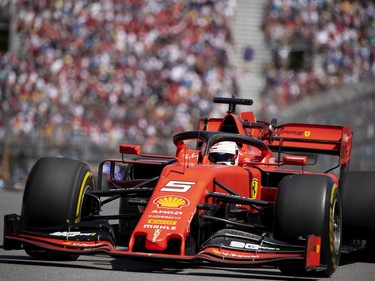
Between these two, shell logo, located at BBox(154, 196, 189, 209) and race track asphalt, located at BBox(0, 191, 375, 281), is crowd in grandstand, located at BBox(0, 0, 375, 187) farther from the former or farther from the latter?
shell logo, located at BBox(154, 196, 189, 209)

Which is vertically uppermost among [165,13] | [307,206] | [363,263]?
[165,13]

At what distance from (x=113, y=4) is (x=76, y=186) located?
55.7 feet

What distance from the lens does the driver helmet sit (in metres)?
8.83

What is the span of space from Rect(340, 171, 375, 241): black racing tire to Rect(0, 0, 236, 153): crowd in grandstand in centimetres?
1401

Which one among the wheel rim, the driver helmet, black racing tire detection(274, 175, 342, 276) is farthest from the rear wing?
black racing tire detection(274, 175, 342, 276)

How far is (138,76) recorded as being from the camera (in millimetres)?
23531

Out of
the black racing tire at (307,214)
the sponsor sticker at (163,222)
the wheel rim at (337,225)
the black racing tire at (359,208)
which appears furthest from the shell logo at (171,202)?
the black racing tire at (359,208)

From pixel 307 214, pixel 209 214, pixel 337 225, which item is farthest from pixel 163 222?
pixel 337 225

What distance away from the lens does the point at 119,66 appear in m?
23.6

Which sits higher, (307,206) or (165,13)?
(165,13)

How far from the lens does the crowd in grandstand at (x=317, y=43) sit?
23.6 m

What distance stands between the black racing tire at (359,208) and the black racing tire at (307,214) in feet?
3.23

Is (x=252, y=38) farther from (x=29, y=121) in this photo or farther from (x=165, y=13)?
(x=29, y=121)

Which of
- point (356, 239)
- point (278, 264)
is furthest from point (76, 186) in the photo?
point (356, 239)
